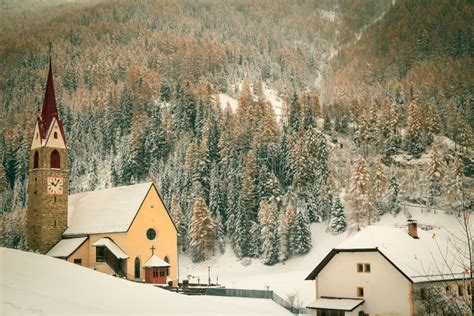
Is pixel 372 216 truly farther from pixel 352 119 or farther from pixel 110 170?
pixel 110 170

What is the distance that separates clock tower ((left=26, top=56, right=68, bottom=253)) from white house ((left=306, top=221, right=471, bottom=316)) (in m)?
28.0

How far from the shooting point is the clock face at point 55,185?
57.6m

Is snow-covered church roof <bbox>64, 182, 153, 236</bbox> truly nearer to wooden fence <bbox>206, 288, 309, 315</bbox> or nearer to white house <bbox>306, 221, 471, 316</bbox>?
wooden fence <bbox>206, 288, 309, 315</bbox>

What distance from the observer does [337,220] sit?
280ft

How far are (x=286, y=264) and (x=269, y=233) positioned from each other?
516 centimetres

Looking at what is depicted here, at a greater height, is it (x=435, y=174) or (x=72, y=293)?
(x=435, y=174)

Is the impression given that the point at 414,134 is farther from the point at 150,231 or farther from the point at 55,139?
the point at 55,139

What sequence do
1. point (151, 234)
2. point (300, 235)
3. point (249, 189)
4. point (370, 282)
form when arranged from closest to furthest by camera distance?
point (370, 282)
point (151, 234)
point (300, 235)
point (249, 189)

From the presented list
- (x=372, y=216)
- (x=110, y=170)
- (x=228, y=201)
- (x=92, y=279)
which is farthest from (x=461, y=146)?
(x=92, y=279)

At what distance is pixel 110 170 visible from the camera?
12006 centimetres

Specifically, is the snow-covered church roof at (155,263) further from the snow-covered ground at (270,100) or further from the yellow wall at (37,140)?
the snow-covered ground at (270,100)

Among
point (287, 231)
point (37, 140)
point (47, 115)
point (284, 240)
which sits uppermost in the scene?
point (47, 115)

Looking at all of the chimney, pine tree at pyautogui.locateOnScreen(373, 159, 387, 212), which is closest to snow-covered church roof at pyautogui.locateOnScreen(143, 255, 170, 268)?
the chimney

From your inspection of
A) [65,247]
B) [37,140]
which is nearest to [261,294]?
[65,247]
